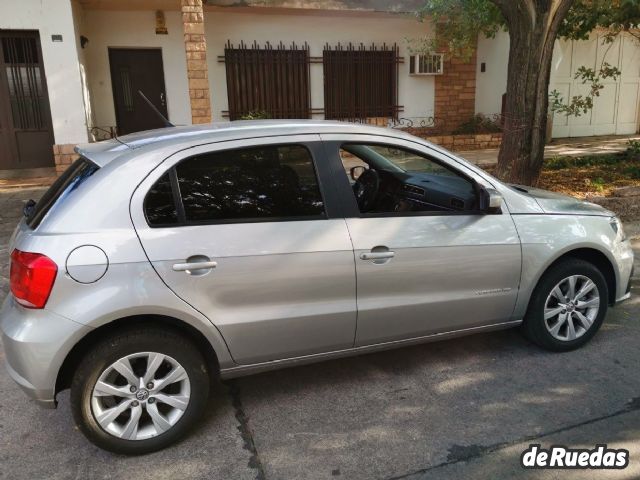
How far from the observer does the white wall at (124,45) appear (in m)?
10.9

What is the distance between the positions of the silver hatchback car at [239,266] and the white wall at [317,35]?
8703 mm

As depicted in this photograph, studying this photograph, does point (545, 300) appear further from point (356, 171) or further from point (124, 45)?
point (124, 45)

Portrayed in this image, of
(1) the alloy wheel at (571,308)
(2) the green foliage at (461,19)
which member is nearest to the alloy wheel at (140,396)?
(1) the alloy wheel at (571,308)

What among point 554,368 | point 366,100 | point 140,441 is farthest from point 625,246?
point 366,100

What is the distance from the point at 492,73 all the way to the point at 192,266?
12734 mm

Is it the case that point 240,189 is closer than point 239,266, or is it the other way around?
point 239,266

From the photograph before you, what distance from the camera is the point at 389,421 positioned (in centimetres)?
329

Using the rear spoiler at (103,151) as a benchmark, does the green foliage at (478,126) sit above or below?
below

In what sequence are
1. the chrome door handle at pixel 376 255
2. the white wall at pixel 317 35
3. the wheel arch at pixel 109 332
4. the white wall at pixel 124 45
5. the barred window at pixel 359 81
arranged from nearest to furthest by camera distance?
the wheel arch at pixel 109 332, the chrome door handle at pixel 376 255, the white wall at pixel 124 45, the white wall at pixel 317 35, the barred window at pixel 359 81

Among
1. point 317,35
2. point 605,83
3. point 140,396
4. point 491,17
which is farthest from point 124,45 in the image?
point 605,83

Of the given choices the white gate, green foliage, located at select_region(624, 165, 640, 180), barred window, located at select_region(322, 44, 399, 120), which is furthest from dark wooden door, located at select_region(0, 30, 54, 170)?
the white gate

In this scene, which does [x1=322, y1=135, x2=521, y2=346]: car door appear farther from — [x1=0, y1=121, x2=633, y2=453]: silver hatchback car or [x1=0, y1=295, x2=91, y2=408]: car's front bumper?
[x1=0, y1=295, x2=91, y2=408]: car's front bumper

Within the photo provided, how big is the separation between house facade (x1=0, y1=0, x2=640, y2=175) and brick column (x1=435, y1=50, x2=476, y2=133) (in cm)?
3

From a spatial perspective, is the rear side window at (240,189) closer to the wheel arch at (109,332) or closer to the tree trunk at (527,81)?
the wheel arch at (109,332)
